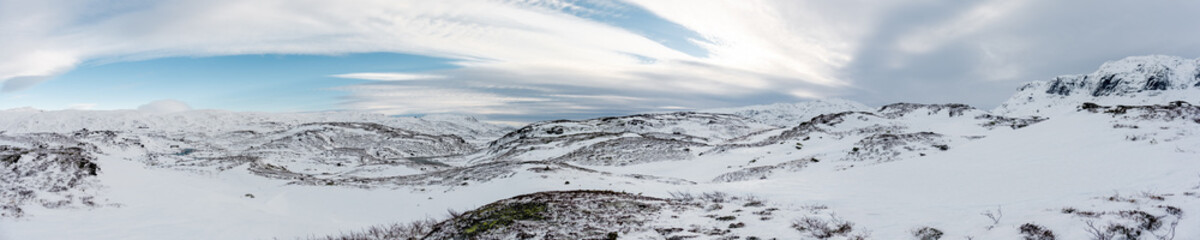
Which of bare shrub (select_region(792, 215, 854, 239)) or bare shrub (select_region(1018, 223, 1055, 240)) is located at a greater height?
bare shrub (select_region(1018, 223, 1055, 240))

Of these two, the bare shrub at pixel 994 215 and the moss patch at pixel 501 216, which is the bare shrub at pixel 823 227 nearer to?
the bare shrub at pixel 994 215

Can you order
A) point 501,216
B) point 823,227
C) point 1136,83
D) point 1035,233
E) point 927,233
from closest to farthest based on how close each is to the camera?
point 1035,233 < point 927,233 < point 823,227 < point 501,216 < point 1136,83

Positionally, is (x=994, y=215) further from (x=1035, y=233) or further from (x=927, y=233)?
(x=927, y=233)

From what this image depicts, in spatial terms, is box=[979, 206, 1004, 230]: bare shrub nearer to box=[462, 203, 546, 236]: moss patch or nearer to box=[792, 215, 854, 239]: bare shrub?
box=[792, 215, 854, 239]: bare shrub

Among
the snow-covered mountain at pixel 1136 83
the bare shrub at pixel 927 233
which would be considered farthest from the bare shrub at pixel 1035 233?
the snow-covered mountain at pixel 1136 83

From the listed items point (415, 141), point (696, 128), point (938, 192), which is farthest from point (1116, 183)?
point (415, 141)

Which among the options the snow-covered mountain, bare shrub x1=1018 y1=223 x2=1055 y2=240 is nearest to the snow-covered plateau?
bare shrub x1=1018 y1=223 x2=1055 y2=240

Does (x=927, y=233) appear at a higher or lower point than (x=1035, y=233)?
lower

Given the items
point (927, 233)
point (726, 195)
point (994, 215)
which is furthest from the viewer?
point (726, 195)

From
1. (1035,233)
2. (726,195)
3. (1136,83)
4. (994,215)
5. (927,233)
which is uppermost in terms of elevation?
(1136,83)

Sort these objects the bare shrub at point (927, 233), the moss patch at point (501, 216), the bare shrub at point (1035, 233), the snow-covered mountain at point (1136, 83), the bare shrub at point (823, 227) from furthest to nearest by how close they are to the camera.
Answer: the snow-covered mountain at point (1136, 83)
the moss patch at point (501, 216)
the bare shrub at point (823, 227)
the bare shrub at point (927, 233)
the bare shrub at point (1035, 233)

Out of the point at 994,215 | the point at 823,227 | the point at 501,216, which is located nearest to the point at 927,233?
the point at 823,227

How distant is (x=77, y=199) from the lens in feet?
59.2

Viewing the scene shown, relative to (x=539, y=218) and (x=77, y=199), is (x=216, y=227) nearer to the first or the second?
(x=77, y=199)
